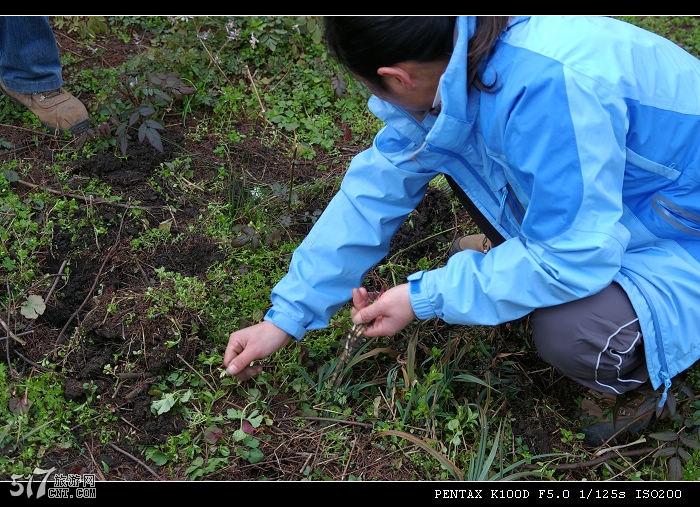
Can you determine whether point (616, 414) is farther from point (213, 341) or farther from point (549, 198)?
point (213, 341)

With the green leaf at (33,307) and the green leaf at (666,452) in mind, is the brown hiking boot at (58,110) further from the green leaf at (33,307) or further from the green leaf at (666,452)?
the green leaf at (666,452)

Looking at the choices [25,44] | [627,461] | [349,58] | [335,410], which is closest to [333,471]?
[335,410]

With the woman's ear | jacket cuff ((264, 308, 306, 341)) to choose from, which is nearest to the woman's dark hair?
the woman's ear

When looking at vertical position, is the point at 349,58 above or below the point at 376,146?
above

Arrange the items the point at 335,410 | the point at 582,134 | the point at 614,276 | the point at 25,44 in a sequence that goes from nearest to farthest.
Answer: the point at 582,134, the point at 614,276, the point at 335,410, the point at 25,44

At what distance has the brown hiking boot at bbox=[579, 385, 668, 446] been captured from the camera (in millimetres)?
1905

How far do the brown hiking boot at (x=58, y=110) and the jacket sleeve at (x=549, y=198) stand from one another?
1797 millimetres

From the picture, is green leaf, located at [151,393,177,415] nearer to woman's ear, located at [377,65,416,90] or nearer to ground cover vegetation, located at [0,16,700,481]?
ground cover vegetation, located at [0,16,700,481]

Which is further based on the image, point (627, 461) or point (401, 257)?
point (401, 257)

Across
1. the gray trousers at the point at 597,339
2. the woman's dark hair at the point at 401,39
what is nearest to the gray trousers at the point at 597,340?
the gray trousers at the point at 597,339

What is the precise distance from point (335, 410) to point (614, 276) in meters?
0.88

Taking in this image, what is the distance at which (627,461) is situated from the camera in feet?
6.39

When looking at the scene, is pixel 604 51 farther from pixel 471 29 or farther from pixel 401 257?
pixel 401 257
